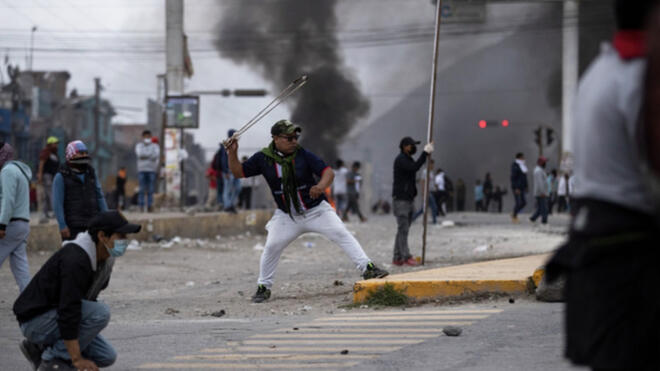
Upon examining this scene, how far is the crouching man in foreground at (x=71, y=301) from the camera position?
4086mm

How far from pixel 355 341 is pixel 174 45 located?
15.5m

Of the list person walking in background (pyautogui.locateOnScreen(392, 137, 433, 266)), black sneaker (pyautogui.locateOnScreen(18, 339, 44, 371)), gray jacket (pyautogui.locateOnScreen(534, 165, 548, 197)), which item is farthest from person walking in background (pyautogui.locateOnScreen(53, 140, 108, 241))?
gray jacket (pyautogui.locateOnScreen(534, 165, 548, 197))

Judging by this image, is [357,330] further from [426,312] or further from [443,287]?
[443,287]

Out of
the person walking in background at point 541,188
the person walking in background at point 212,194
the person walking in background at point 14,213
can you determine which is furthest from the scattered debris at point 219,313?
the person walking in background at point 541,188

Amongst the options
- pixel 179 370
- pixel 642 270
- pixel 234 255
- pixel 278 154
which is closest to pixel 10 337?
pixel 179 370

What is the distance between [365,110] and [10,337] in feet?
119

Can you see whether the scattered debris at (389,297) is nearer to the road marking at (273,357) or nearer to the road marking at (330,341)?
the road marking at (330,341)

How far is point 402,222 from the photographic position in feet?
34.7

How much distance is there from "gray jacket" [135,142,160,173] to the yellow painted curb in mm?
10921

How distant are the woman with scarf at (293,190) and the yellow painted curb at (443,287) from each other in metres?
0.35

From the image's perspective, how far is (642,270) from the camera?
7.31 ft

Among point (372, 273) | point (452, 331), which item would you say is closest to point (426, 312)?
point (372, 273)

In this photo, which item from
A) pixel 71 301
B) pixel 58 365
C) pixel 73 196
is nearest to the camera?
pixel 71 301

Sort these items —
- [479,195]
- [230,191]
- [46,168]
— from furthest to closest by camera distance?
[479,195]
[230,191]
[46,168]
